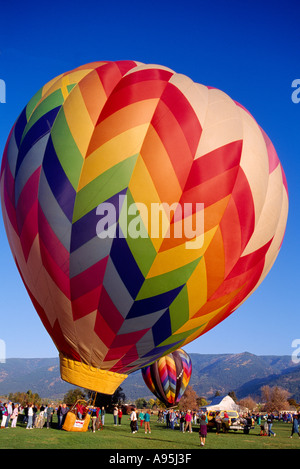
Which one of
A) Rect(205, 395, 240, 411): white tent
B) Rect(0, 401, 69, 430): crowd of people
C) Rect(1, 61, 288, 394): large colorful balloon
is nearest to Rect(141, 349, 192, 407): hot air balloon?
Rect(205, 395, 240, 411): white tent

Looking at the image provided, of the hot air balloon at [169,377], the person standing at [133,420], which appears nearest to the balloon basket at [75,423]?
the person standing at [133,420]

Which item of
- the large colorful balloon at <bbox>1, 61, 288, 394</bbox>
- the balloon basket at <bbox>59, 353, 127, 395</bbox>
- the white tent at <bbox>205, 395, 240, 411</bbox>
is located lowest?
the white tent at <bbox>205, 395, 240, 411</bbox>

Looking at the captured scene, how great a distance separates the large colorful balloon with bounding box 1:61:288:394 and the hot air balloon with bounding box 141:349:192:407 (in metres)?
20.8

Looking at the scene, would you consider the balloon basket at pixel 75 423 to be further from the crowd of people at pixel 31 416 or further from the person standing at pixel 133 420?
the person standing at pixel 133 420

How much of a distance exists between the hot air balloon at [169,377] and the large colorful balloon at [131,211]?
20.8 meters

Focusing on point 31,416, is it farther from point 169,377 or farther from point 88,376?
point 169,377

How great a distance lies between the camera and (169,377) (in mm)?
32312

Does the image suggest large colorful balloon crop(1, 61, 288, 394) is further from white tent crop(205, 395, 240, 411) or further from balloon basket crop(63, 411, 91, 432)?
white tent crop(205, 395, 240, 411)

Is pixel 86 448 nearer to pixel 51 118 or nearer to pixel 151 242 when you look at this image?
pixel 151 242

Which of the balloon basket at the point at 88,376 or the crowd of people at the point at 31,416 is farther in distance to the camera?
the crowd of people at the point at 31,416

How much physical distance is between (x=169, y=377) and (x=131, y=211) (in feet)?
80.9

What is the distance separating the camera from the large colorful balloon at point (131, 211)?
10.8 meters

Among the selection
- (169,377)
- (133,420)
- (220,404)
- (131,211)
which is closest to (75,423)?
(133,420)

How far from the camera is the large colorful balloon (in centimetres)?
1078
